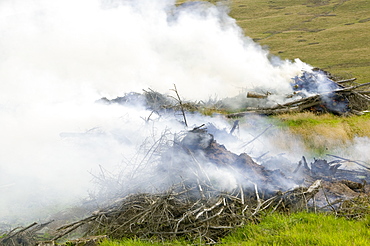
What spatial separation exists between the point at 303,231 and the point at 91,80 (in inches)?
699

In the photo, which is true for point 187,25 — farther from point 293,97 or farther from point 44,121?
point 44,121

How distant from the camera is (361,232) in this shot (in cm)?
582

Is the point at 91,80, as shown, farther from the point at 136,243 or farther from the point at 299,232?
the point at 299,232

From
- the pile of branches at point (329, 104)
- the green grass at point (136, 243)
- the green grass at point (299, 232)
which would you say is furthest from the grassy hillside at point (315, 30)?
the green grass at point (136, 243)

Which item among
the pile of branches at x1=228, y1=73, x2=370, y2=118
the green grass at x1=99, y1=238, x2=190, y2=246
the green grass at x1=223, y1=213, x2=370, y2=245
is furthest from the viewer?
the pile of branches at x1=228, y1=73, x2=370, y2=118

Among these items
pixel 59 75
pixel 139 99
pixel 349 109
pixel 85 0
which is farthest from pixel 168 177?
pixel 85 0

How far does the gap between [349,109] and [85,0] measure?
19.0m

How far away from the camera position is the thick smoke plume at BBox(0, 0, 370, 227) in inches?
449

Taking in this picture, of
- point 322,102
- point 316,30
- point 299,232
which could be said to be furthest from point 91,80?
point 316,30

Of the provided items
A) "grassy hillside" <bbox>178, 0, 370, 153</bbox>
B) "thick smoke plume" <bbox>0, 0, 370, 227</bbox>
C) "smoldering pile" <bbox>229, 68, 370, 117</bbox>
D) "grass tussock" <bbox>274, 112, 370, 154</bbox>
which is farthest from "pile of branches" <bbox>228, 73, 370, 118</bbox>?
"thick smoke plume" <bbox>0, 0, 370, 227</bbox>

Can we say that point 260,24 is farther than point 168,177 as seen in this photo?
Yes

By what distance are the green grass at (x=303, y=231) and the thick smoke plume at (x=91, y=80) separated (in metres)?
5.21

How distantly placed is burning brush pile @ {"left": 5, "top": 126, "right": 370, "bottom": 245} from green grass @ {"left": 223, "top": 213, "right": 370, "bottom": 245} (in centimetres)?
32

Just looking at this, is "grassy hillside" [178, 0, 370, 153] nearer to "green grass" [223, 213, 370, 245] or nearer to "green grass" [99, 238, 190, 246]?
"green grass" [223, 213, 370, 245]
